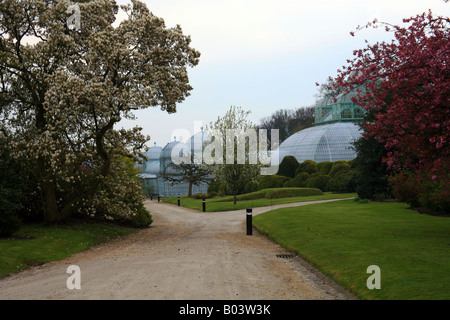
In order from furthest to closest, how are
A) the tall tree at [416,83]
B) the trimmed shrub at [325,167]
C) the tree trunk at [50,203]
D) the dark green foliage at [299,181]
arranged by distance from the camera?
the trimmed shrub at [325,167] < the dark green foliage at [299,181] < the tree trunk at [50,203] < the tall tree at [416,83]

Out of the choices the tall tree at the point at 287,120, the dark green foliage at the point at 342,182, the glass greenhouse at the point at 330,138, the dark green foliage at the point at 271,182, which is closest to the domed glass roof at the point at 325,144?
the glass greenhouse at the point at 330,138

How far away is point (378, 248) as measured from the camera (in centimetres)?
1315

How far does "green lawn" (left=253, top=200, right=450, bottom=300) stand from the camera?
8.77m

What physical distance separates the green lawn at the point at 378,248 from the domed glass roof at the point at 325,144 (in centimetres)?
4269

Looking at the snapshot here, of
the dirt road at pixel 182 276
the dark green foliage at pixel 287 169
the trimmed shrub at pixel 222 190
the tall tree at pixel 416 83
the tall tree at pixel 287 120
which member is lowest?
the trimmed shrub at pixel 222 190

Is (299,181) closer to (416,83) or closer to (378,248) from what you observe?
(378,248)

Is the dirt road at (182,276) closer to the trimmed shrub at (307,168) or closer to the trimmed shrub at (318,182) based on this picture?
the trimmed shrub at (318,182)

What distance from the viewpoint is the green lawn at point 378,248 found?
28.8 feet

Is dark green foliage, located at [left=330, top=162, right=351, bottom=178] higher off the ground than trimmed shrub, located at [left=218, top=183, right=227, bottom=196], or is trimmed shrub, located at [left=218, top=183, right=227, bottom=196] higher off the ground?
dark green foliage, located at [left=330, top=162, right=351, bottom=178]

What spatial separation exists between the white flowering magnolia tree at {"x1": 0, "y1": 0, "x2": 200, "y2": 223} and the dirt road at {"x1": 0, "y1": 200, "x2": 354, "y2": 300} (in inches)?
200

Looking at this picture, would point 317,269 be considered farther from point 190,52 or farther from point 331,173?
point 331,173

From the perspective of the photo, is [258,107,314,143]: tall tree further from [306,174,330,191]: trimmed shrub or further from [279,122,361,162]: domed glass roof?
[306,174,330,191]: trimmed shrub

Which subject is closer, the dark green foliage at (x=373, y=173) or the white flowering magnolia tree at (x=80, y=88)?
the white flowering magnolia tree at (x=80, y=88)

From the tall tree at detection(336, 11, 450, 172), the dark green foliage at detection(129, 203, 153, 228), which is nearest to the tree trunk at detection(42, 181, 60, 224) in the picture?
the dark green foliage at detection(129, 203, 153, 228)
